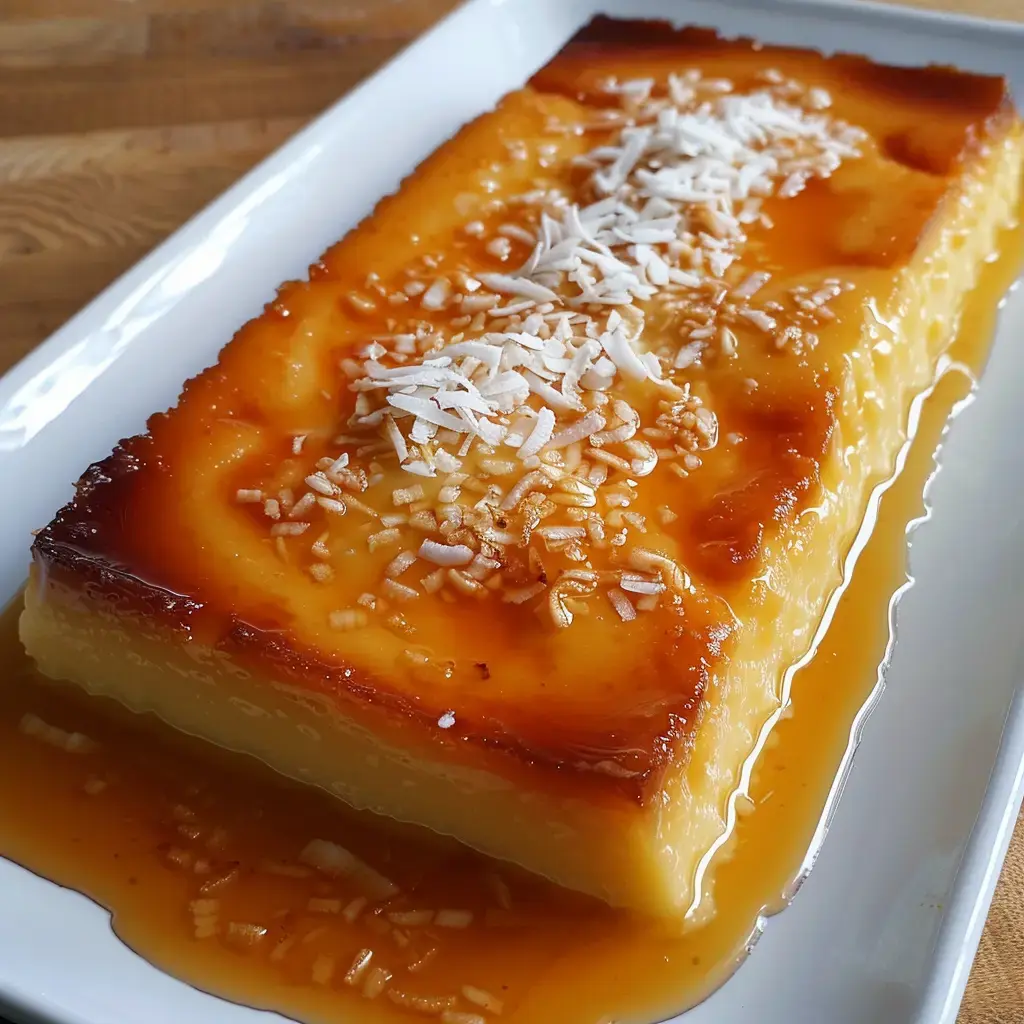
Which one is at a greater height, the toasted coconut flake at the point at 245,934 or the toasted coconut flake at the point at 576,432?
the toasted coconut flake at the point at 576,432

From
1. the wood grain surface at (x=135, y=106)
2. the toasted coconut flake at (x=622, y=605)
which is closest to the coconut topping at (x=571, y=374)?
the toasted coconut flake at (x=622, y=605)

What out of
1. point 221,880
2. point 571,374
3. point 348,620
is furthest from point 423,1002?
point 571,374

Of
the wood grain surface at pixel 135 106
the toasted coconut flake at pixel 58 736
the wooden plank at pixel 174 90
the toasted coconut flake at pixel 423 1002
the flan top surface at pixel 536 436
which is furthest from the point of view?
the wooden plank at pixel 174 90

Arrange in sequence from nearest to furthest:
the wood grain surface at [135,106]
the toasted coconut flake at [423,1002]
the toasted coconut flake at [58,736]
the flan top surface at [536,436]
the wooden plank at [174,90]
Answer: the toasted coconut flake at [423,1002] < the flan top surface at [536,436] < the toasted coconut flake at [58,736] < the wood grain surface at [135,106] < the wooden plank at [174,90]

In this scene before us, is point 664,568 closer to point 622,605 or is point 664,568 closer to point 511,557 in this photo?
point 622,605

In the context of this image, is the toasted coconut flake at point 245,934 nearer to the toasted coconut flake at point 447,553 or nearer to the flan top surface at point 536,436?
the flan top surface at point 536,436

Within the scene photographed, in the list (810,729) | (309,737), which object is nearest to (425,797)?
(309,737)

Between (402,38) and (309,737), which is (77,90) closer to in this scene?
(402,38)
